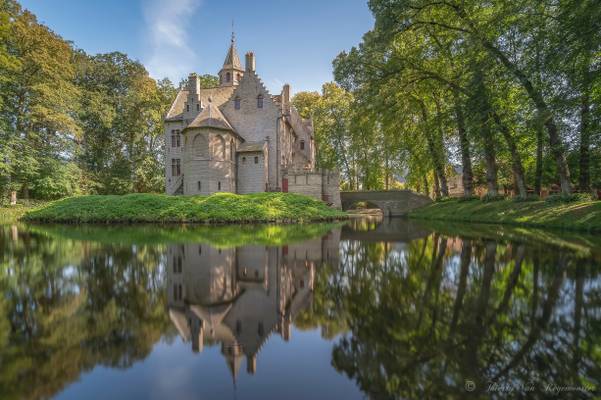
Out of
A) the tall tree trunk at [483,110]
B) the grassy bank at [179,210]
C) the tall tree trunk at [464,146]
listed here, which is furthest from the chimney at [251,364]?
the tall tree trunk at [464,146]

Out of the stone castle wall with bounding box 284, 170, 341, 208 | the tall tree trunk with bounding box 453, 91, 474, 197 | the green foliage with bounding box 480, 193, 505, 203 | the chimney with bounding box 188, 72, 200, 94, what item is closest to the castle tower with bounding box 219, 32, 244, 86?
→ the chimney with bounding box 188, 72, 200, 94

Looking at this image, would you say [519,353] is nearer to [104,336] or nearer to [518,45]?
[104,336]

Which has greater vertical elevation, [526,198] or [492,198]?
[492,198]

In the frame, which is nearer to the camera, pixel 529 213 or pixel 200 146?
pixel 529 213

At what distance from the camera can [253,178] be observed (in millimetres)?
31094

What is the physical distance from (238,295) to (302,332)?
1496mm

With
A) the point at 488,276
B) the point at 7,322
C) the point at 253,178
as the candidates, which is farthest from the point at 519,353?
the point at 253,178

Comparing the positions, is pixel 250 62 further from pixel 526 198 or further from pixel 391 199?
pixel 526 198

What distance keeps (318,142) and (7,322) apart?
1708 inches

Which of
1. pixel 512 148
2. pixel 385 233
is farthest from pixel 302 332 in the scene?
pixel 512 148

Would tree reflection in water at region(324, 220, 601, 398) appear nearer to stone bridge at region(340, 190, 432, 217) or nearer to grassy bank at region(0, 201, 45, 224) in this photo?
stone bridge at region(340, 190, 432, 217)

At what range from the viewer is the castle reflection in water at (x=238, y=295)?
327 centimetres

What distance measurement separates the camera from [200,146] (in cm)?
2862

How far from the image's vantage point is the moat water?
2.39 metres
